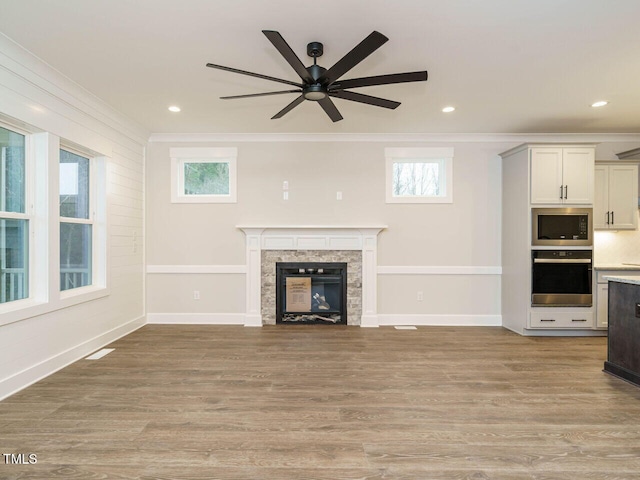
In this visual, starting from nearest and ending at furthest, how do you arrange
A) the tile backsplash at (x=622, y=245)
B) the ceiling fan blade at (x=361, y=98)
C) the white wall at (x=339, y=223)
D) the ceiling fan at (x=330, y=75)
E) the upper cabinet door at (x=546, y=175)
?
the ceiling fan at (x=330, y=75)
the ceiling fan blade at (x=361, y=98)
the upper cabinet door at (x=546, y=175)
the tile backsplash at (x=622, y=245)
the white wall at (x=339, y=223)

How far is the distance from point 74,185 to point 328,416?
345 centimetres

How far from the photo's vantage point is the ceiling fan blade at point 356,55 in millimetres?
1898

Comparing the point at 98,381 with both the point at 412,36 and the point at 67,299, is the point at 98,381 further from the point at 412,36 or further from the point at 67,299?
the point at 412,36

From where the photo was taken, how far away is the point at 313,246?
15.9ft

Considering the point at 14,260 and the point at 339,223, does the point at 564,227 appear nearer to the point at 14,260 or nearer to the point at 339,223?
the point at 339,223

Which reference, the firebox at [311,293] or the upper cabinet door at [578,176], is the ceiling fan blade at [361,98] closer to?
the firebox at [311,293]

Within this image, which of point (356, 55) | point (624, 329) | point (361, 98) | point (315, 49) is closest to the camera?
point (356, 55)

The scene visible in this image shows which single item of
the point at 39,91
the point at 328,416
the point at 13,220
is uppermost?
the point at 39,91

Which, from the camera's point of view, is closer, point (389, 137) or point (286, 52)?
point (286, 52)

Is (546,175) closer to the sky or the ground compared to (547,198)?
closer to the sky

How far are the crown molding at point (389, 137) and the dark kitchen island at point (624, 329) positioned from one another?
248 centimetres

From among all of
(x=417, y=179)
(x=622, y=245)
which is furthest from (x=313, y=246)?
(x=622, y=245)

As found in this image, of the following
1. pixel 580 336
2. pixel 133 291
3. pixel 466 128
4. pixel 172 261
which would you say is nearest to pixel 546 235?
pixel 580 336

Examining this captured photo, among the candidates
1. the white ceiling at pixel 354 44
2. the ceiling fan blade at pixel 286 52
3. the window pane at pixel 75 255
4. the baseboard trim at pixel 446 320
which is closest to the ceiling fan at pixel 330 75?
the ceiling fan blade at pixel 286 52
